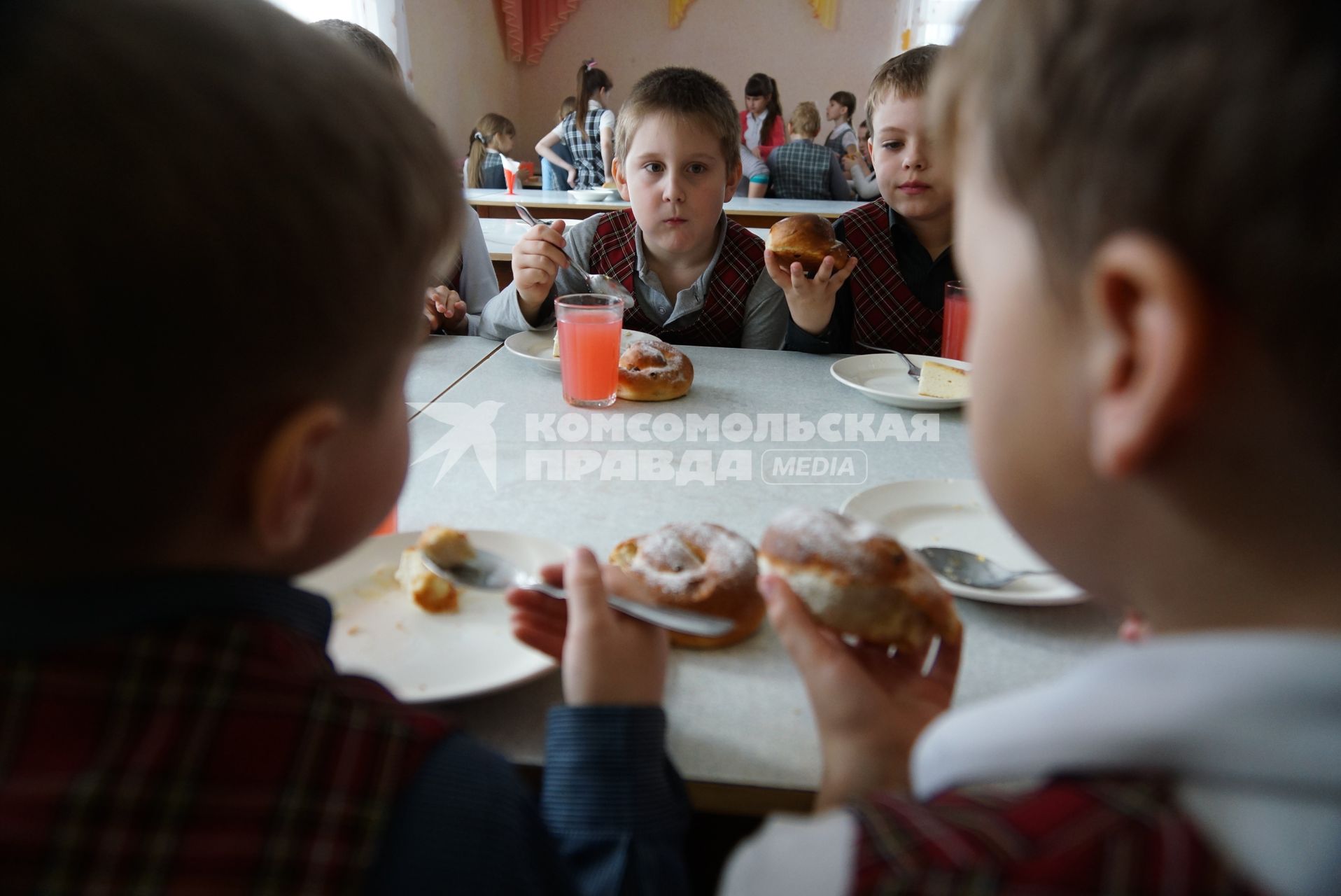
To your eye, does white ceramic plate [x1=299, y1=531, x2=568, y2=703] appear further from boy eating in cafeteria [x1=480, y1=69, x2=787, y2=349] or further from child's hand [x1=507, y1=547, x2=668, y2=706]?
boy eating in cafeteria [x1=480, y1=69, x2=787, y2=349]

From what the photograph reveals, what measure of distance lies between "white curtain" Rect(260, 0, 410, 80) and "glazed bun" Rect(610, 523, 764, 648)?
413cm

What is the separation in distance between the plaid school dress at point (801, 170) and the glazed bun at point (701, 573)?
5.43m

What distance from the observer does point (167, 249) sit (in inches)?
12.7

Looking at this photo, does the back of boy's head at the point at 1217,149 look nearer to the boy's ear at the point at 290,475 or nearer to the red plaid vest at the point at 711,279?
the boy's ear at the point at 290,475

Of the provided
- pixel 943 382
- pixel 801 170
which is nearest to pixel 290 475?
pixel 943 382

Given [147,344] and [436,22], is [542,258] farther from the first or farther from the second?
[436,22]

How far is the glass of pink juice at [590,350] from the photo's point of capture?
4.23 ft

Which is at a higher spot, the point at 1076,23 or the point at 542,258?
the point at 1076,23

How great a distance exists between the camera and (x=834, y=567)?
0.64m

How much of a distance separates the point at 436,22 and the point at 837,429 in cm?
695

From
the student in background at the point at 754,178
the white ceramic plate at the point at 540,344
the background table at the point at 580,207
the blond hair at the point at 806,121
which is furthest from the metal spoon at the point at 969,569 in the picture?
the blond hair at the point at 806,121

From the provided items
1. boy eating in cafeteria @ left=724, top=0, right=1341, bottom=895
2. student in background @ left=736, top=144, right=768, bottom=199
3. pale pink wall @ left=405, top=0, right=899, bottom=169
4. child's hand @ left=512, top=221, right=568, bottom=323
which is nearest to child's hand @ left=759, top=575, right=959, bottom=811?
boy eating in cafeteria @ left=724, top=0, right=1341, bottom=895

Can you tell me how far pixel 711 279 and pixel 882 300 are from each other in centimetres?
Result: 43

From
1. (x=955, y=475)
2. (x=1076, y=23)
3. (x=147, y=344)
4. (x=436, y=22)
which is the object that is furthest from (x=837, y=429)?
(x=436, y=22)
